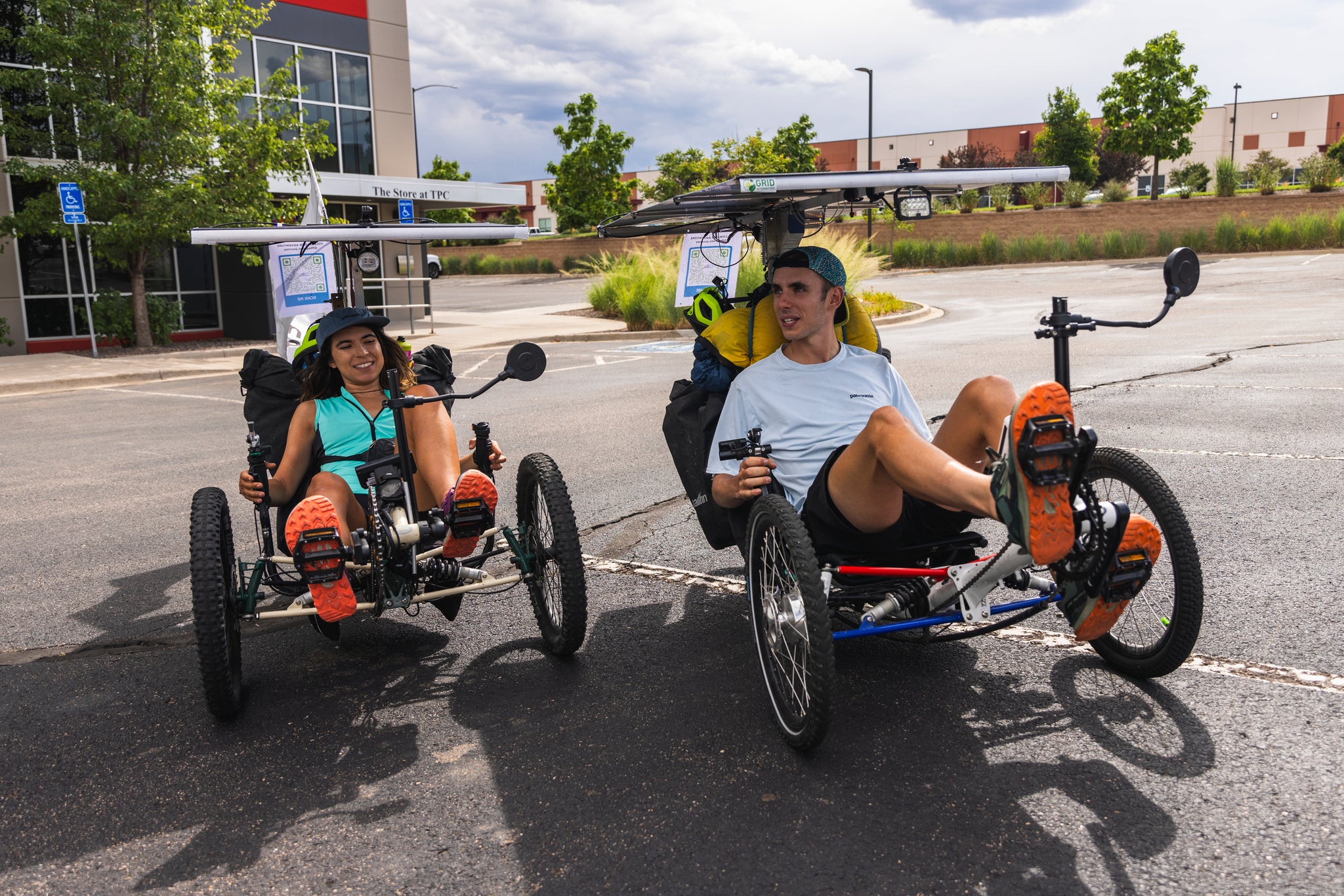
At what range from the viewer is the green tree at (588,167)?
171 feet

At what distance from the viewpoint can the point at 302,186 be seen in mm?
21672

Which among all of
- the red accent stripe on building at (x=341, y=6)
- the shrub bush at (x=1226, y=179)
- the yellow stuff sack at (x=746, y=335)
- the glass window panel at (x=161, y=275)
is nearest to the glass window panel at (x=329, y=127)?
the red accent stripe on building at (x=341, y=6)

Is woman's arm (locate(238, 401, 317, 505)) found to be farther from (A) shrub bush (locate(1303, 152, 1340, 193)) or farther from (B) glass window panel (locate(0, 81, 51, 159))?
(A) shrub bush (locate(1303, 152, 1340, 193))

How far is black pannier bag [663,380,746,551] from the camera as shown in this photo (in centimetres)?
407

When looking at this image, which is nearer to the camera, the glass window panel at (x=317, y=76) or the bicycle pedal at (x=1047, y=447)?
the bicycle pedal at (x=1047, y=447)

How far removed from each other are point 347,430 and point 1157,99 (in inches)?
1732

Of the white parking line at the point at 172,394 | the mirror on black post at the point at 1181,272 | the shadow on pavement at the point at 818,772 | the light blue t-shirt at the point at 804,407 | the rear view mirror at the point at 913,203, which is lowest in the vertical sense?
the shadow on pavement at the point at 818,772

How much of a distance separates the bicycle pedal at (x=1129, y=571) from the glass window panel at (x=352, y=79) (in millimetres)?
24353

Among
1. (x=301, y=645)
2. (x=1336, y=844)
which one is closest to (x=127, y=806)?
(x=301, y=645)

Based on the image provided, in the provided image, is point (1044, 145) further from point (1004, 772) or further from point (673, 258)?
point (1004, 772)

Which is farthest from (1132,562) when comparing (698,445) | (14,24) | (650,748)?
(14,24)

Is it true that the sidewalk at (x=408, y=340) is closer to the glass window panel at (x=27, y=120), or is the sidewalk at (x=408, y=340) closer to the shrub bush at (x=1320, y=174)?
the glass window panel at (x=27, y=120)

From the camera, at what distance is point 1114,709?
130 inches

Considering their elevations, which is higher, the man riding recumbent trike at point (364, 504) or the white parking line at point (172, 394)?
the man riding recumbent trike at point (364, 504)
